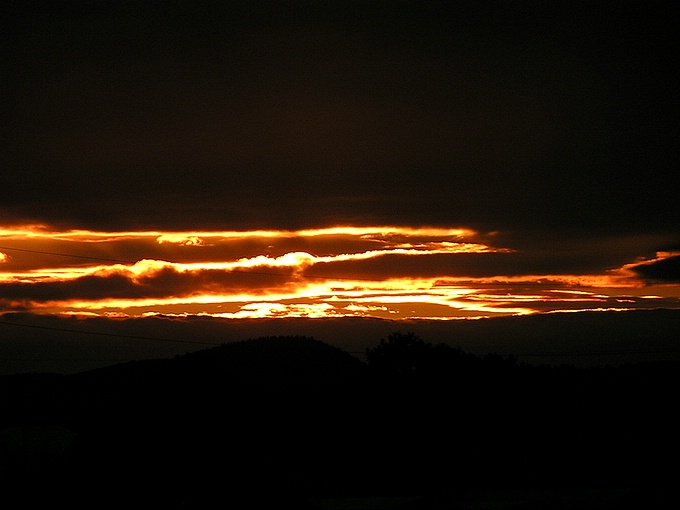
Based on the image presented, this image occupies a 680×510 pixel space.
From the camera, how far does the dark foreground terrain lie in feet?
119

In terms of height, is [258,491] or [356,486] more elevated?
[258,491]

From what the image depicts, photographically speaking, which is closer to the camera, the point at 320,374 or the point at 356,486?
the point at 356,486

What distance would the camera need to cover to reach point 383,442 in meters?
50.6

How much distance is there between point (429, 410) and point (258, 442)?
519 inches

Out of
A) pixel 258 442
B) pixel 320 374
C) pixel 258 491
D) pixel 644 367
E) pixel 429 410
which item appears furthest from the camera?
pixel 320 374

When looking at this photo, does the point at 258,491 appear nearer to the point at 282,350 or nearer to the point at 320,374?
the point at 320,374

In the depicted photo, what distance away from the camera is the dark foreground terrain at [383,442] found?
36156 millimetres

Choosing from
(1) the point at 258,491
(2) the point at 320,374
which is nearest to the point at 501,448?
(1) the point at 258,491

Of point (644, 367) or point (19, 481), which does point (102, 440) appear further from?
point (644, 367)

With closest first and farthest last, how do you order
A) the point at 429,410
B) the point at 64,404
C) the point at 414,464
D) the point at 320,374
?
1. the point at 414,464
2. the point at 429,410
3. the point at 64,404
4. the point at 320,374

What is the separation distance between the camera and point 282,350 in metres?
129

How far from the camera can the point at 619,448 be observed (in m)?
45.9

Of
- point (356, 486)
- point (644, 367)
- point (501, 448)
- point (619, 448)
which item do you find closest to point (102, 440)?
point (356, 486)

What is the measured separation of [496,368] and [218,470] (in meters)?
27.1
